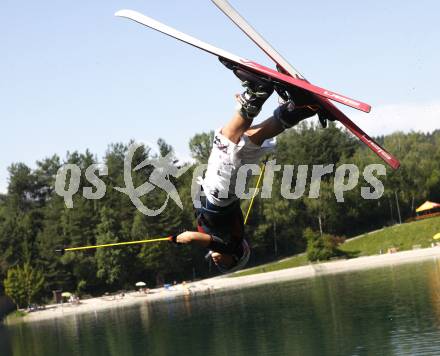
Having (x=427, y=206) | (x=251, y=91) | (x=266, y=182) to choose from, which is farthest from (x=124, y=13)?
(x=427, y=206)

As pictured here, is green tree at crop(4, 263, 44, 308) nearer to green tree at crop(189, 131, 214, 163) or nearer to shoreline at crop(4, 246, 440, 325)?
shoreline at crop(4, 246, 440, 325)

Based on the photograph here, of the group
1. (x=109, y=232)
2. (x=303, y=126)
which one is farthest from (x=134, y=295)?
(x=303, y=126)

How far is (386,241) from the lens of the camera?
6644 cm

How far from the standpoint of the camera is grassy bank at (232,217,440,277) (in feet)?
211

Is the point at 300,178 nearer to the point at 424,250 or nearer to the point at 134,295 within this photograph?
the point at 424,250

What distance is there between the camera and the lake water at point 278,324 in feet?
105

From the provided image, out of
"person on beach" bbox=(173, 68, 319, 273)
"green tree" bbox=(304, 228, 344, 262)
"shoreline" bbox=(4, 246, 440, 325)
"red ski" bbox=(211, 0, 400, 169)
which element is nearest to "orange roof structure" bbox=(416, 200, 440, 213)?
"green tree" bbox=(304, 228, 344, 262)

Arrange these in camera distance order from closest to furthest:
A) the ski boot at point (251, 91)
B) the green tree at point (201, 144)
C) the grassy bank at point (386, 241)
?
the ski boot at point (251, 91)
the grassy bank at point (386, 241)
the green tree at point (201, 144)

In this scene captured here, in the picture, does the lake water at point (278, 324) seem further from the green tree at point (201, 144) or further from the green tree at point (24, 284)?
the green tree at point (201, 144)

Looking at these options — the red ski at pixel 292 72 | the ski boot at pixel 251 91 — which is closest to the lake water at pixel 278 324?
the red ski at pixel 292 72

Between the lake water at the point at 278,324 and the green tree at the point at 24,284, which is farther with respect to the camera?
the green tree at the point at 24,284

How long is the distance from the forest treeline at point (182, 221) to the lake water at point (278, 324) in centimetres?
945

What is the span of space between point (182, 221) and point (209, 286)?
27.4 ft

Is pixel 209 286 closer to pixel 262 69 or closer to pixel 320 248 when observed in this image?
pixel 320 248
